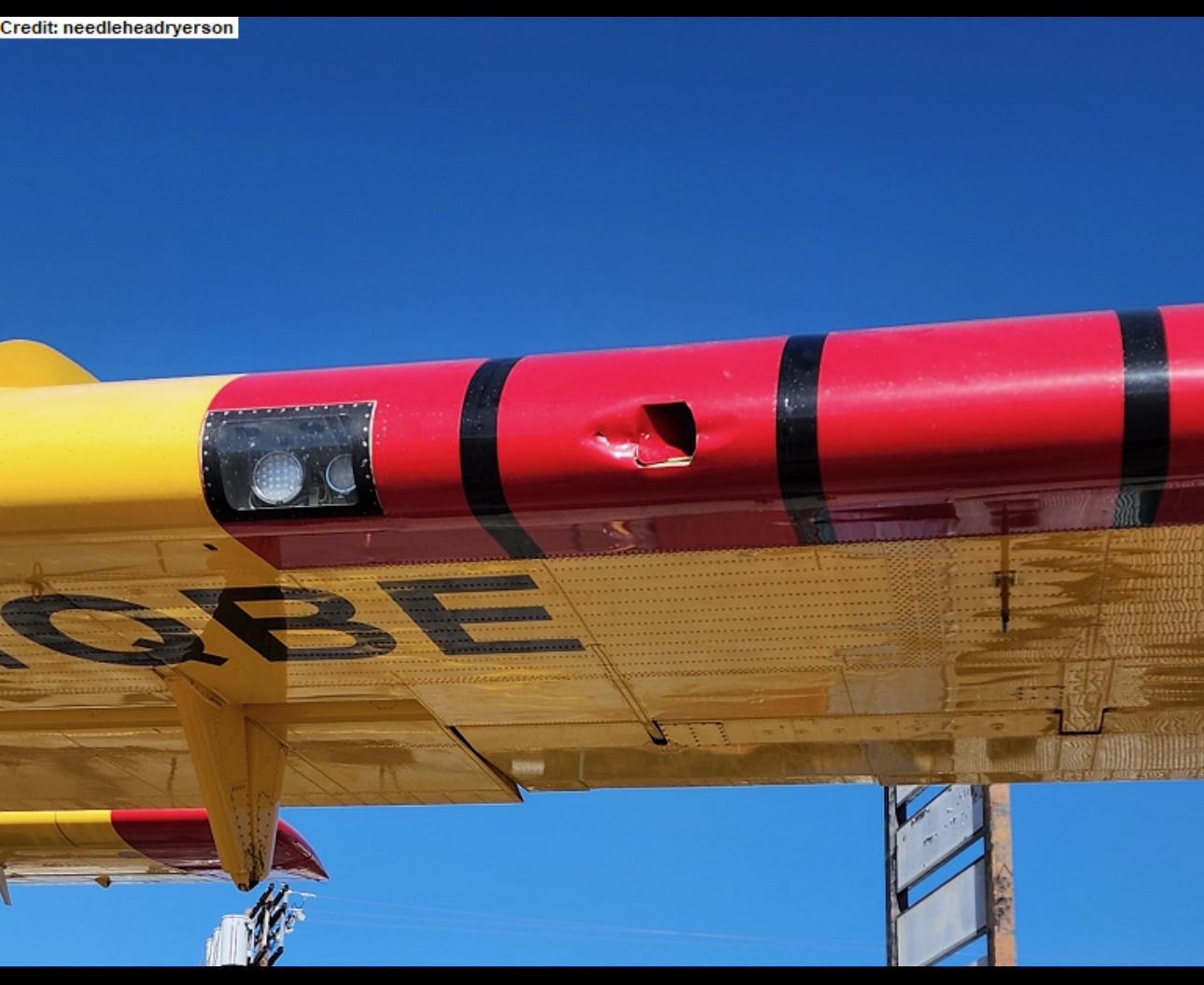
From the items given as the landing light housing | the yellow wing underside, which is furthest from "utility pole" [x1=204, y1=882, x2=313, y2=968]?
the landing light housing

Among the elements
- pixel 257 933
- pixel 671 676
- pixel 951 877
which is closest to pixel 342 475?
pixel 671 676

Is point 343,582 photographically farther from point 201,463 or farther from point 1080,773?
point 1080,773

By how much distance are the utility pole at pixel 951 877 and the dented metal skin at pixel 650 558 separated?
0.82 m

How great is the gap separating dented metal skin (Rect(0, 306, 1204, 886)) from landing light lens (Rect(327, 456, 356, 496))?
88 mm

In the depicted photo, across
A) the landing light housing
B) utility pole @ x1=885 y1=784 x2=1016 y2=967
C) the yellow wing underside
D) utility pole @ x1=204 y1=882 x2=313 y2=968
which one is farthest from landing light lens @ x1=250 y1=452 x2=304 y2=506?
utility pole @ x1=204 y1=882 x2=313 y2=968

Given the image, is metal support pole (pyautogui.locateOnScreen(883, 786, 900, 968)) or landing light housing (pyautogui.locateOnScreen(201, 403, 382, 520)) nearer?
landing light housing (pyautogui.locateOnScreen(201, 403, 382, 520))

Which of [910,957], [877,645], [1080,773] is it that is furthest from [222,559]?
[910,957]

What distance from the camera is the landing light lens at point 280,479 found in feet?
12.3

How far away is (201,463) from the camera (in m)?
3.73

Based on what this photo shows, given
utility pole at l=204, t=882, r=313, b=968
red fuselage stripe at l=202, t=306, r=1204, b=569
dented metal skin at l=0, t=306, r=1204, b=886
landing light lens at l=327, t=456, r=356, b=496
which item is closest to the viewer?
red fuselage stripe at l=202, t=306, r=1204, b=569

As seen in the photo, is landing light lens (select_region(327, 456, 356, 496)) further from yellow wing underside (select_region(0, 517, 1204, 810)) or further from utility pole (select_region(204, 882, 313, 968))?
utility pole (select_region(204, 882, 313, 968))

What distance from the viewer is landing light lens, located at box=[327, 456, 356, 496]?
3695 millimetres

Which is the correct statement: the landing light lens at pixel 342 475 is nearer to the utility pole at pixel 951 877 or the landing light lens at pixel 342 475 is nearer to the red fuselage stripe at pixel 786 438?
the red fuselage stripe at pixel 786 438

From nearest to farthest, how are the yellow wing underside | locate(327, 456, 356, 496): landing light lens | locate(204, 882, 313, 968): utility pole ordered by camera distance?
locate(327, 456, 356, 496): landing light lens → the yellow wing underside → locate(204, 882, 313, 968): utility pole
